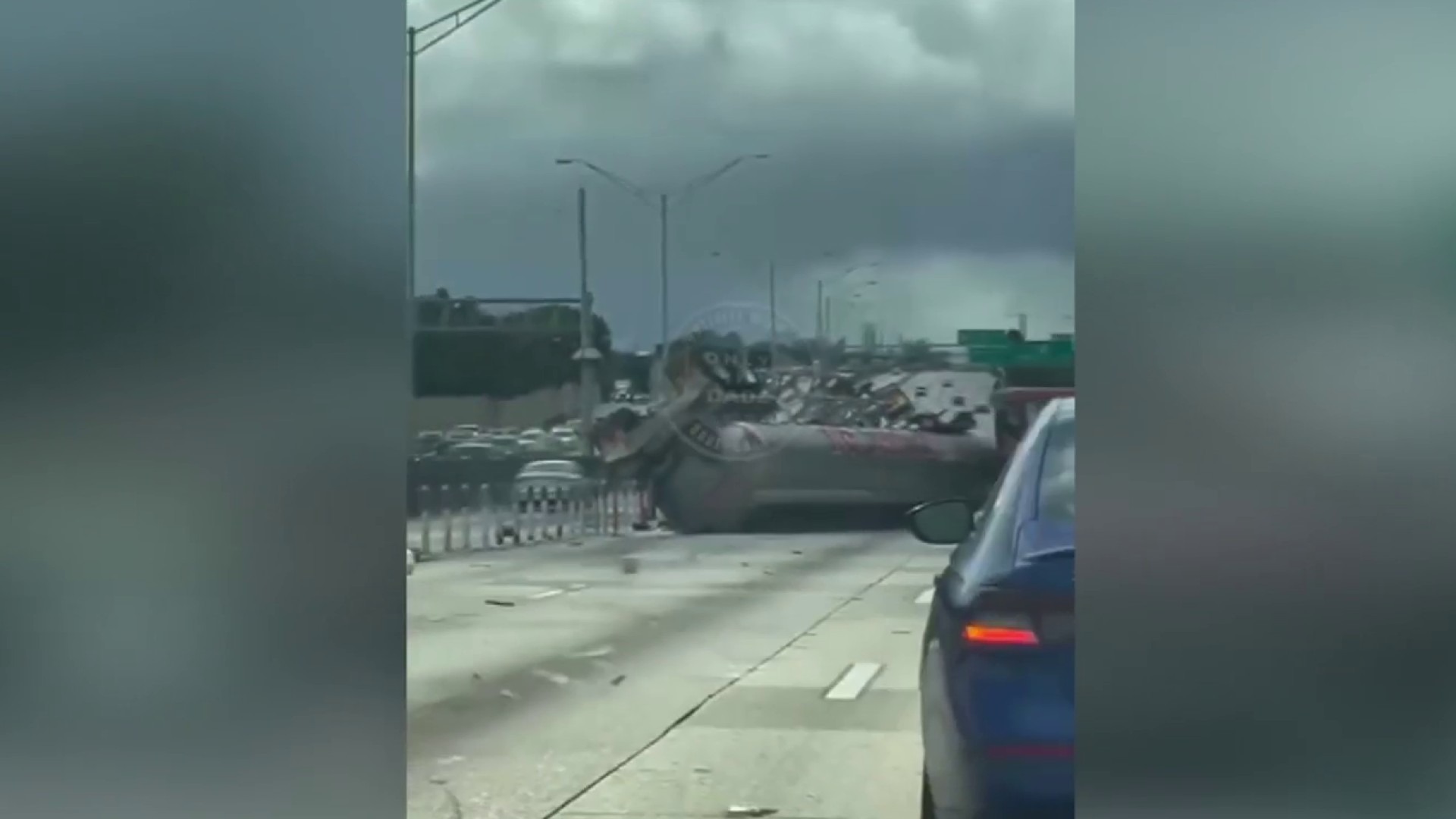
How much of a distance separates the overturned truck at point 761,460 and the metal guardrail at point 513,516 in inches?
2.0

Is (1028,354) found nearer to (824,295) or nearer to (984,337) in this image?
(984,337)

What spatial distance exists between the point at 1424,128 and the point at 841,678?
1.19 m

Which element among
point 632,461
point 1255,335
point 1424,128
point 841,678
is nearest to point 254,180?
point 632,461

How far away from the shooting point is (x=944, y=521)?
8.23 ft

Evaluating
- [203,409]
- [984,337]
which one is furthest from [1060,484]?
[203,409]

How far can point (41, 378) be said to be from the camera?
2748 mm

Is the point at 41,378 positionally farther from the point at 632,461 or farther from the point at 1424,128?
the point at 1424,128

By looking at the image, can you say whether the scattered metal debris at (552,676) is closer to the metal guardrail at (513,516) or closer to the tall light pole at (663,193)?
the metal guardrail at (513,516)

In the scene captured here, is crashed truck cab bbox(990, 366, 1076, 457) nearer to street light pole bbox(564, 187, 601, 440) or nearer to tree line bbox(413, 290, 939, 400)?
tree line bbox(413, 290, 939, 400)

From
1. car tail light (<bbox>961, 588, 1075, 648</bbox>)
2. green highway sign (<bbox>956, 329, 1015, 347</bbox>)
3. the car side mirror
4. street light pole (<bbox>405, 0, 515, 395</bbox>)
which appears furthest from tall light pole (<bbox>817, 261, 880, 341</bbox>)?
street light pole (<bbox>405, 0, 515, 395</bbox>)

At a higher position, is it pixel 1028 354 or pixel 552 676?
pixel 1028 354

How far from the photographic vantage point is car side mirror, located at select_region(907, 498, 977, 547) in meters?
2.49
